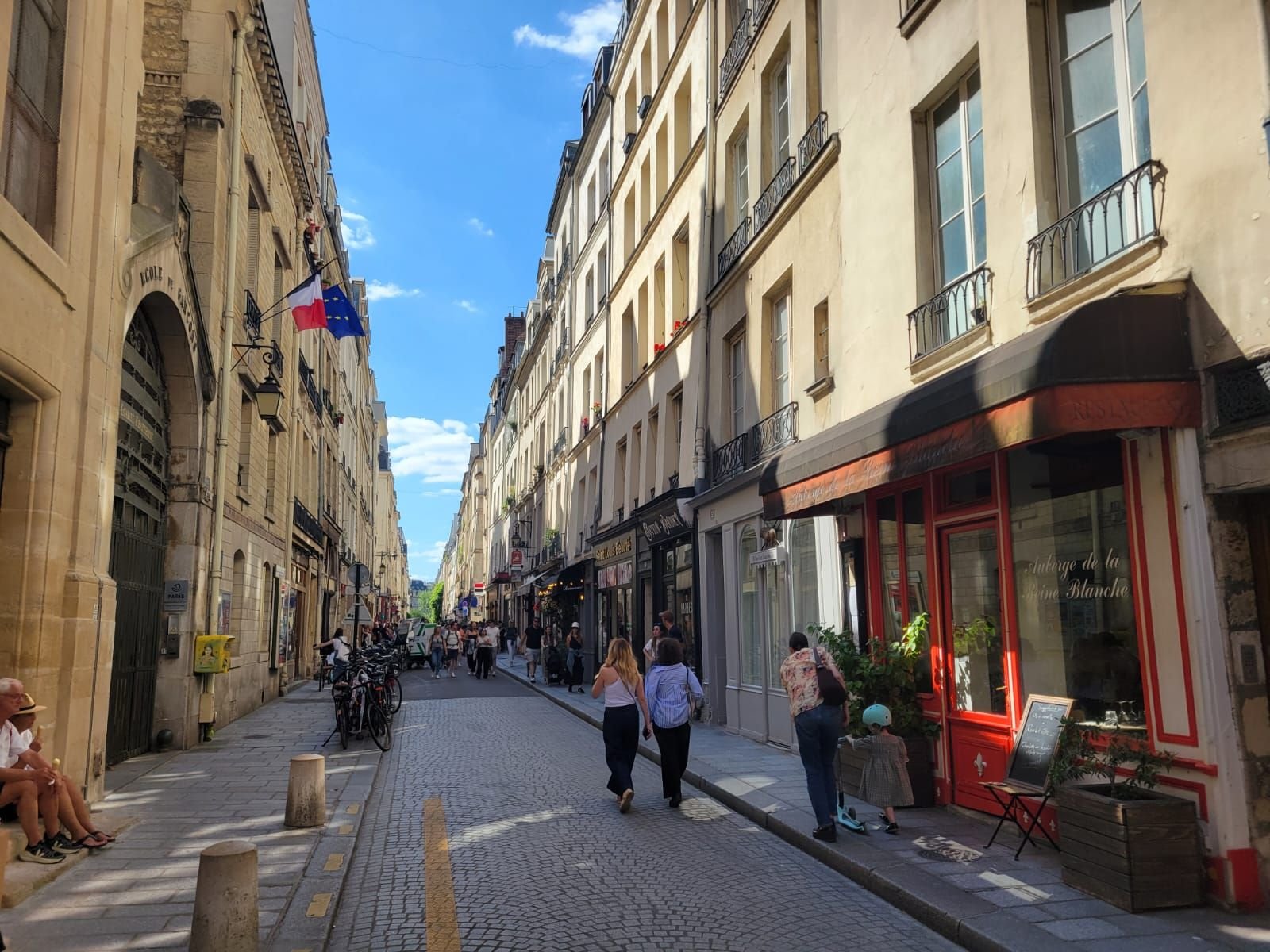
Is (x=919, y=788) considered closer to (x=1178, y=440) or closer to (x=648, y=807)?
(x=648, y=807)

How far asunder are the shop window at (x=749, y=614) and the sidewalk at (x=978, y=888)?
4.07m

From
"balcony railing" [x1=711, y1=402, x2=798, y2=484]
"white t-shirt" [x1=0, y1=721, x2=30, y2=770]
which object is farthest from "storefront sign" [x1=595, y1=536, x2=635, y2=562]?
"white t-shirt" [x1=0, y1=721, x2=30, y2=770]

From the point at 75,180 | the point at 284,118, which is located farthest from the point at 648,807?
the point at 284,118

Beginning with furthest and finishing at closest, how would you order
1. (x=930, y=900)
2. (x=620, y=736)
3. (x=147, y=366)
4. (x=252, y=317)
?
(x=252, y=317) < (x=147, y=366) < (x=620, y=736) < (x=930, y=900)

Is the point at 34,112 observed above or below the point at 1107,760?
above

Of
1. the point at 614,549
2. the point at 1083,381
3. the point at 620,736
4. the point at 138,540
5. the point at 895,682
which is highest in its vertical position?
the point at 614,549

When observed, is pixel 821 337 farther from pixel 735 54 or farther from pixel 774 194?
pixel 735 54

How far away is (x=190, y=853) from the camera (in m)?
6.95

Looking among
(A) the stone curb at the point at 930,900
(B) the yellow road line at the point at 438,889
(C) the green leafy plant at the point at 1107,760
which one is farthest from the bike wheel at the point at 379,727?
(C) the green leafy plant at the point at 1107,760

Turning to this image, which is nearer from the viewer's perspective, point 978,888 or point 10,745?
point 978,888

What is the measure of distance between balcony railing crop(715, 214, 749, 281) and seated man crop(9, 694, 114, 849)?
11077 millimetres

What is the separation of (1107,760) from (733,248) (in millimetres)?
10993

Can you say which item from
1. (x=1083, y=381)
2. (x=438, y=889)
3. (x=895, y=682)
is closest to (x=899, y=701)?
(x=895, y=682)

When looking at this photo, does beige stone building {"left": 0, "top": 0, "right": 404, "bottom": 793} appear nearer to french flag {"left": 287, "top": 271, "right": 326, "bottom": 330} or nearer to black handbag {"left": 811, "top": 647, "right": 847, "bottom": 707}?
french flag {"left": 287, "top": 271, "right": 326, "bottom": 330}
